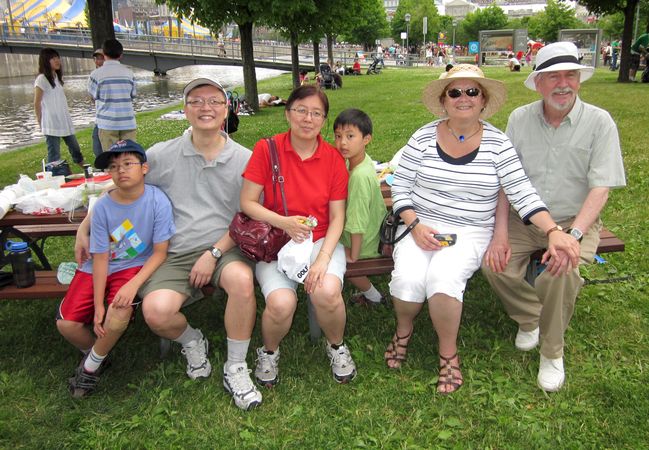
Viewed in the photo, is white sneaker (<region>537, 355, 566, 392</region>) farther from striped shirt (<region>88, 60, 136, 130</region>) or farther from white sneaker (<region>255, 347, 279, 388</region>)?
striped shirt (<region>88, 60, 136, 130</region>)

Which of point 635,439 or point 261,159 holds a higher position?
point 261,159

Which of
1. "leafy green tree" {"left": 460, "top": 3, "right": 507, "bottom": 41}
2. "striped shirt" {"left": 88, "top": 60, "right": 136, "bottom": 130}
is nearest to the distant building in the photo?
"leafy green tree" {"left": 460, "top": 3, "right": 507, "bottom": 41}

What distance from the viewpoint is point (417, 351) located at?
11.0ft

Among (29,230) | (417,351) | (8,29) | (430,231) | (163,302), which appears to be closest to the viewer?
(163,302)

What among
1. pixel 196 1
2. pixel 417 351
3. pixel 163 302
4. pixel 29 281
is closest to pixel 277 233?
pixel 163 302

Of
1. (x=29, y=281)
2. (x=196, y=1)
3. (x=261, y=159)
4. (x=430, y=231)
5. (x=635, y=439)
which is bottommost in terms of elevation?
(x=635, y=439)

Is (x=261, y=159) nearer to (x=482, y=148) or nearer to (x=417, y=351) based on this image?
(x=482, y=148)

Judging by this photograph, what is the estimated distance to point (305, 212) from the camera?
3088 mm

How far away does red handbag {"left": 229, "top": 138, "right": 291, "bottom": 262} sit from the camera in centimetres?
294

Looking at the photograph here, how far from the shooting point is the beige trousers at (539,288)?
2863mm

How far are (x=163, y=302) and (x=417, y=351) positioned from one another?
155 centimetres

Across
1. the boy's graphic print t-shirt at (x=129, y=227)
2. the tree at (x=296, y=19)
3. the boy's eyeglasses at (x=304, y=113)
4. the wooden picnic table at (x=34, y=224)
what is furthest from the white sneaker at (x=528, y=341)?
the tree at (x=296, y=19)

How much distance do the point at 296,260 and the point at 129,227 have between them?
0.95 metres

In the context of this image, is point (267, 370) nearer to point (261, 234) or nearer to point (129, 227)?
point (261, 234)
